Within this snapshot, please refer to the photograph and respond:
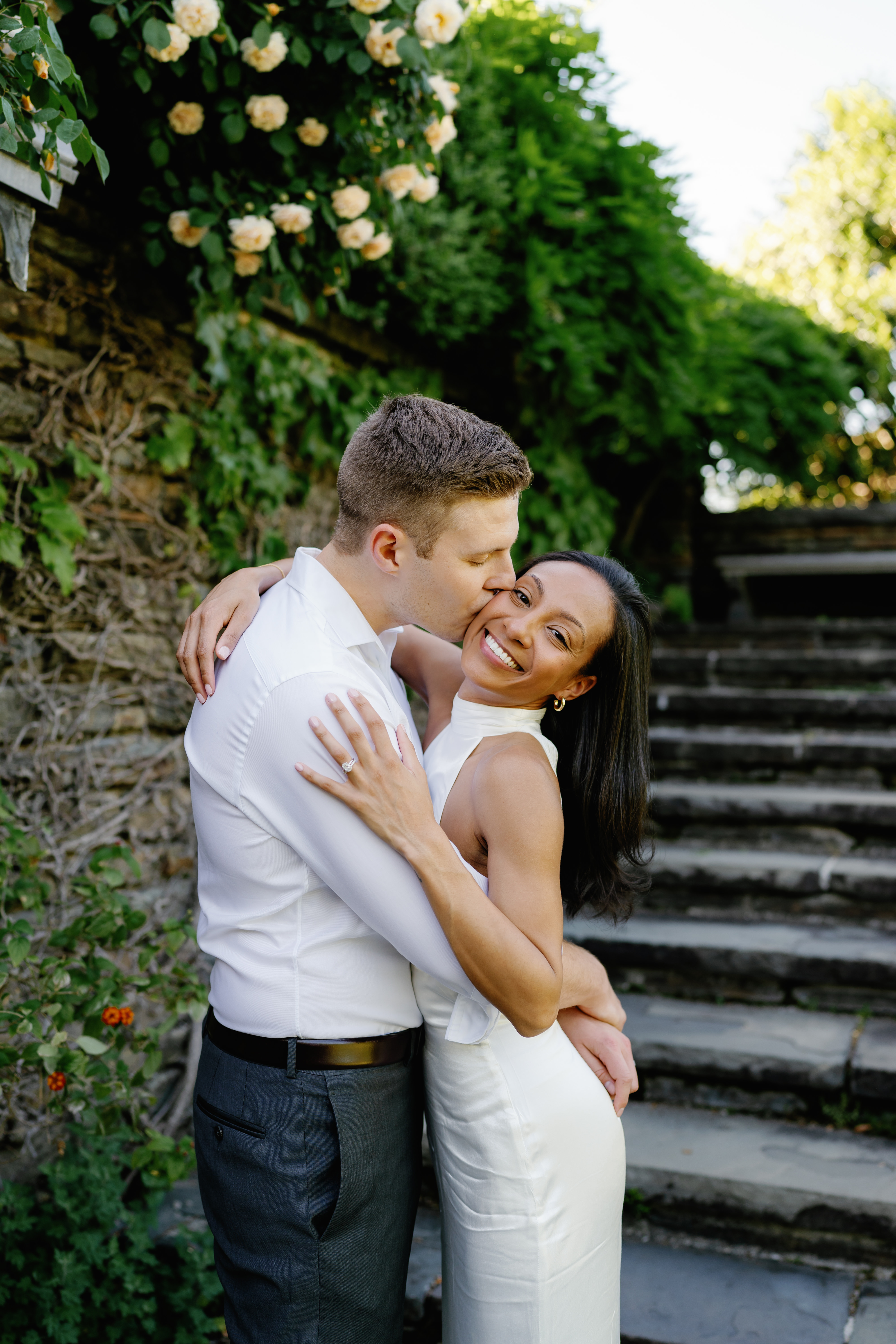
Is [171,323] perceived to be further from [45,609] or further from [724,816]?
A: [724,816]

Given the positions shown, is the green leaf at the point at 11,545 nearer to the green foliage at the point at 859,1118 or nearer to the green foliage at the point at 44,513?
the green foliage at the point at 44,513

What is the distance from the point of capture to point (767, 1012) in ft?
11.2

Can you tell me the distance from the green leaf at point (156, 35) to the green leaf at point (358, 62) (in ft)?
1.55

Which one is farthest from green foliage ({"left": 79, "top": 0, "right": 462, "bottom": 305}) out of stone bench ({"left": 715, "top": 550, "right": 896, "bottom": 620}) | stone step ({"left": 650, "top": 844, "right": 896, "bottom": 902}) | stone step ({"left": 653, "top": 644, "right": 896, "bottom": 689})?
stone bench ({"left": 715, "top": 550, "right": 896, "bottom": 620})

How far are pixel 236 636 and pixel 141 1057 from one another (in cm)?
196

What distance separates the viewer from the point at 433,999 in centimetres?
150

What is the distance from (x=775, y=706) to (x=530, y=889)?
422 centimetres

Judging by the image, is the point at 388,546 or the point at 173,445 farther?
the point at 173,445

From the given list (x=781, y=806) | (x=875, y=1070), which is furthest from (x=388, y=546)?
(x=781, y=806)

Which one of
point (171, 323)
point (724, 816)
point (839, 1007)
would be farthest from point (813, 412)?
point (171, 323)

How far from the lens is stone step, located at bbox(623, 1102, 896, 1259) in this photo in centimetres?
249

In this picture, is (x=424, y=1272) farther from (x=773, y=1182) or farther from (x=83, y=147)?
(x=83, y=147)

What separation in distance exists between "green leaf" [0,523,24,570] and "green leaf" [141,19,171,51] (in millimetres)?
1141

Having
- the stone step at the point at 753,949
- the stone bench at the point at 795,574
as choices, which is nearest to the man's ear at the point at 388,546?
the stone step at the point at 753,949
